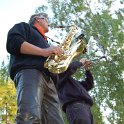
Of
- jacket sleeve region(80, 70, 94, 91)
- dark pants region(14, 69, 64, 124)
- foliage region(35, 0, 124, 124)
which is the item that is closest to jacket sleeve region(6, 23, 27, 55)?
dark pants region(14, 69, 64, 124)

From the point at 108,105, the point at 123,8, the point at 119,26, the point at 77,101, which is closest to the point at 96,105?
the point at 108,105

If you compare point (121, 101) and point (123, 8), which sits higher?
point (123, 8)

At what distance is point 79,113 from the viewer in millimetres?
4793

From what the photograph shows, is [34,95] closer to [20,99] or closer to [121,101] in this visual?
[20,99]

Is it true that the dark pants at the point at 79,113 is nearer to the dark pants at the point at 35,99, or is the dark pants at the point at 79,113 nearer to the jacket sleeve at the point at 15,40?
the dark pants at the point at 35,99

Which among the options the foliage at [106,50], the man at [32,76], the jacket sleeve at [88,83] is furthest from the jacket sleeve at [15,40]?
the foliage at [106,50]

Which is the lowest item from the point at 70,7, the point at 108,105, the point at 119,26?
the point at 108,105

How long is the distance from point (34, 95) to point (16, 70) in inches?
14.4

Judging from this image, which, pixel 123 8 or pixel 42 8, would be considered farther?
pixel 42 8

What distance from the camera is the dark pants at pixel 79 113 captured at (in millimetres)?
4754

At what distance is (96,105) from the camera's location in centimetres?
1673

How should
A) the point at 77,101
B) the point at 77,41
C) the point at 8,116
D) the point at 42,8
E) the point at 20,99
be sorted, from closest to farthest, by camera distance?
the point at 20,99
the point at 77,41
the point at 77,101
the point at 8,116
the point at 42,8

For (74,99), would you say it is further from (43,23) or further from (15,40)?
(15,40)

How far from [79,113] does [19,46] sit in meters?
1.70
